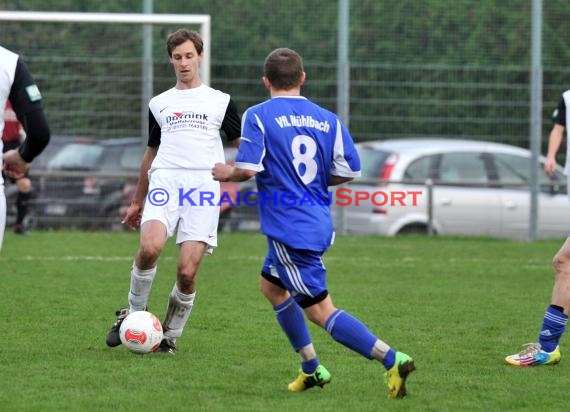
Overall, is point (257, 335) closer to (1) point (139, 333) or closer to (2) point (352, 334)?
(1) point (139, 333)

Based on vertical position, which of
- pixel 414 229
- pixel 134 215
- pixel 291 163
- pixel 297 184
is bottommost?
pixel 414 229

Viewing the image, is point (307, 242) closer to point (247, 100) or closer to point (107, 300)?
point (107, 300)

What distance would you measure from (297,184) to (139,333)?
5.84ft

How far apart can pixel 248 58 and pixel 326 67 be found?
Result: 1.18 meters

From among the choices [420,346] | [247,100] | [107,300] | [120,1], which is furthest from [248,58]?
[420,346]

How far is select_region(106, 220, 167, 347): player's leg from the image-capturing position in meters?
7.81

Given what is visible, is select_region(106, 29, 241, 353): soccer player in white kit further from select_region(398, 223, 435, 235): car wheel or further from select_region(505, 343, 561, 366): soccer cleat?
select_region(398, 223, 435, 235): car wheel

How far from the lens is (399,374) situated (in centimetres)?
645

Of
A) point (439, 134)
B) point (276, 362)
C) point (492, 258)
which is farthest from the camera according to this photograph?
point (439, 134)

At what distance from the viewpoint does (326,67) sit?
18938 millimetres

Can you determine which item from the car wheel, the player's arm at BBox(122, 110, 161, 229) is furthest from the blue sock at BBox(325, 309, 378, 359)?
the car wheel

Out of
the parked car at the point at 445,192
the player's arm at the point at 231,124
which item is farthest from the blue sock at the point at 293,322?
the parked car at the point at 445,192

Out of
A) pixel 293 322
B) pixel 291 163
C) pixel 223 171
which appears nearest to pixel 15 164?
pixel 223 171

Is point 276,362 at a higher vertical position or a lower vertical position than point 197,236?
lower
